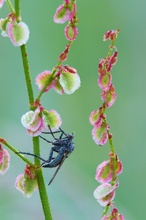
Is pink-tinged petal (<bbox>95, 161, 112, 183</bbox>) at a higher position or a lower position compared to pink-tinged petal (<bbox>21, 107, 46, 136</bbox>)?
lower

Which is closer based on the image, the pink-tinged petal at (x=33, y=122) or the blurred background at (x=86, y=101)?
the pink-tinged petal at (x=33, y=122)

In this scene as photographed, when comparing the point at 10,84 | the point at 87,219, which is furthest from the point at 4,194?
the point at 10,84

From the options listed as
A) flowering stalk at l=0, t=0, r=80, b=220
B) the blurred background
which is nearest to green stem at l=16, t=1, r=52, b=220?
flowering stalk at l=0, t=0, r=80, b=220

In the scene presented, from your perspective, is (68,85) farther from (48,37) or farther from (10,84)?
(48,37)

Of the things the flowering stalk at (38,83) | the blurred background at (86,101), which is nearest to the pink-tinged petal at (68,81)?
the flowering stalk at (38,83)

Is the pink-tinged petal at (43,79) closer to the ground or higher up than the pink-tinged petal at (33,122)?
higher up

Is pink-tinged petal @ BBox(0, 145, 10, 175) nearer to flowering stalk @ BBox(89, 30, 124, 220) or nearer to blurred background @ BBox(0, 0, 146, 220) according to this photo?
flowering stalk @ BBox(89, 30, 124, 220)

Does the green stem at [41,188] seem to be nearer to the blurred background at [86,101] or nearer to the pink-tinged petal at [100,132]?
the pink-tinged petal at [100,132]
